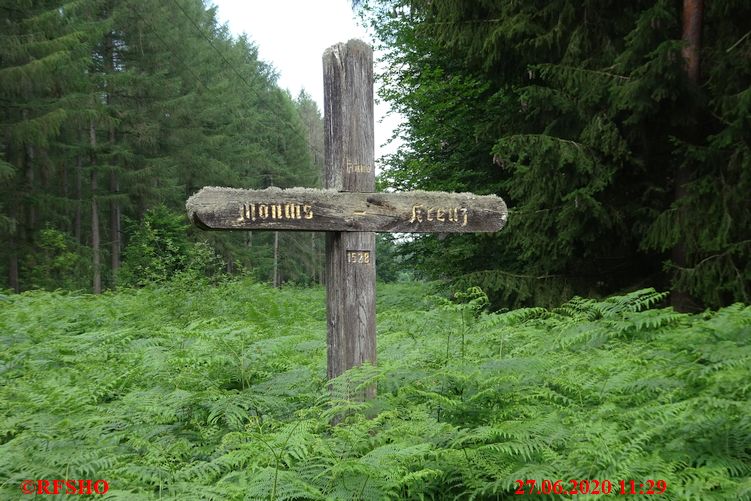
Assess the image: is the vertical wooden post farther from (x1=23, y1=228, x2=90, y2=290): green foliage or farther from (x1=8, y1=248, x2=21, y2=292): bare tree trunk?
(x1=8, y1=248, x2=21, y2=292): bare tree trunk

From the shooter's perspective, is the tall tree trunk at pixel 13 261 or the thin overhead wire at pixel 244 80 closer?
the tall tree trunk at pixel 13 261

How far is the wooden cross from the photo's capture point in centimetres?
376

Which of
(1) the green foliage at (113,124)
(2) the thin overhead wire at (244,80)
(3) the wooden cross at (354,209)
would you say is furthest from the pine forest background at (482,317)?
(2) the thin overhead wire at (244,80)

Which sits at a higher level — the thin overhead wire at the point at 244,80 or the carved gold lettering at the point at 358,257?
the thin overhead wire at the point at 244,80

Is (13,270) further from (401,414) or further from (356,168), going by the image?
(401,414)

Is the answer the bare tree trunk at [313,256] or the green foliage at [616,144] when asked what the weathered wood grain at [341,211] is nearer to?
the green foliage at [616,144]

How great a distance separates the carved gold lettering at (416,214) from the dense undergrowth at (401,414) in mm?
669

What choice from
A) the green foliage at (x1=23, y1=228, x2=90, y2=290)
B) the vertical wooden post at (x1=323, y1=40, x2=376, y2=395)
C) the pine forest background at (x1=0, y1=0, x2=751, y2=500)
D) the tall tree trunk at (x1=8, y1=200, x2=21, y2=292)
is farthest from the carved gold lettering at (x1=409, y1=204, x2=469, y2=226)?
the tall tree trunk at (x1=8, y1=200, x2=21, y2=292)

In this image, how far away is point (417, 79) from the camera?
13516 millimetres

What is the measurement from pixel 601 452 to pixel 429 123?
1129 centimetres

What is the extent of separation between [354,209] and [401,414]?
1.37m

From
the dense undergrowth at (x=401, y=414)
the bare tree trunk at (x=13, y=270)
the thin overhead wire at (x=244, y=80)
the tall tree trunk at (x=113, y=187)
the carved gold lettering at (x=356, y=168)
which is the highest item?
the thin overhead wire at (x=244, y=80)

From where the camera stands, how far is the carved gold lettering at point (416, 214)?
12.7ft

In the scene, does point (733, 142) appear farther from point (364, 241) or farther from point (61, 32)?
point (61, 32)
